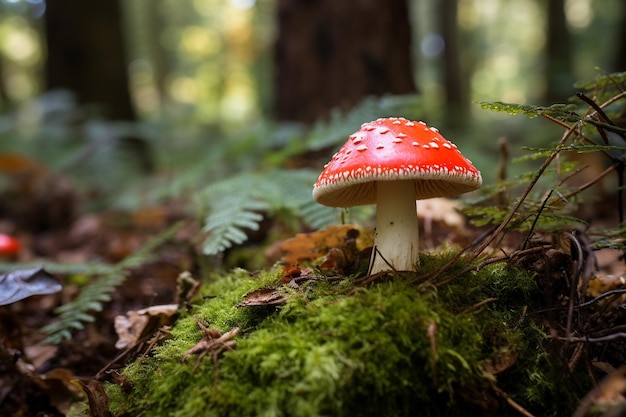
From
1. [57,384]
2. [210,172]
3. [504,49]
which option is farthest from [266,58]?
[504,49]

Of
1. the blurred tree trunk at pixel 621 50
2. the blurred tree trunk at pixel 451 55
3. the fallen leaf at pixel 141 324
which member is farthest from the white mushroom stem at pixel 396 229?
the blurred tree trunk at pixel 451 55

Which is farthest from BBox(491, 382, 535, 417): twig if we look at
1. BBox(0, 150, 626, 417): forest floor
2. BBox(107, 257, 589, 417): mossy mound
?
BBox(0, 150, 626, 417): forest floor

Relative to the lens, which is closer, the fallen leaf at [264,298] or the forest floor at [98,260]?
the fallen leaf at [264,298]

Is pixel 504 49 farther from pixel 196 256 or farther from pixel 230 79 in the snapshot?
pixel 196 256

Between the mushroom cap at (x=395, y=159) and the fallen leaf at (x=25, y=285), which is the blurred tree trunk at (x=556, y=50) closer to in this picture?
the mushroom cap at (x=395, y=159)

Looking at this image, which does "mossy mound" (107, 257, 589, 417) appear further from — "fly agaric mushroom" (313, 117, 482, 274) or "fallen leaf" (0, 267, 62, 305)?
"fallen leaf" (0, 267, 62, 305)

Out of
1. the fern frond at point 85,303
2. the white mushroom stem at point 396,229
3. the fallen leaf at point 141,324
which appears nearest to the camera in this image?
the white mushroom stem at point 396,229
